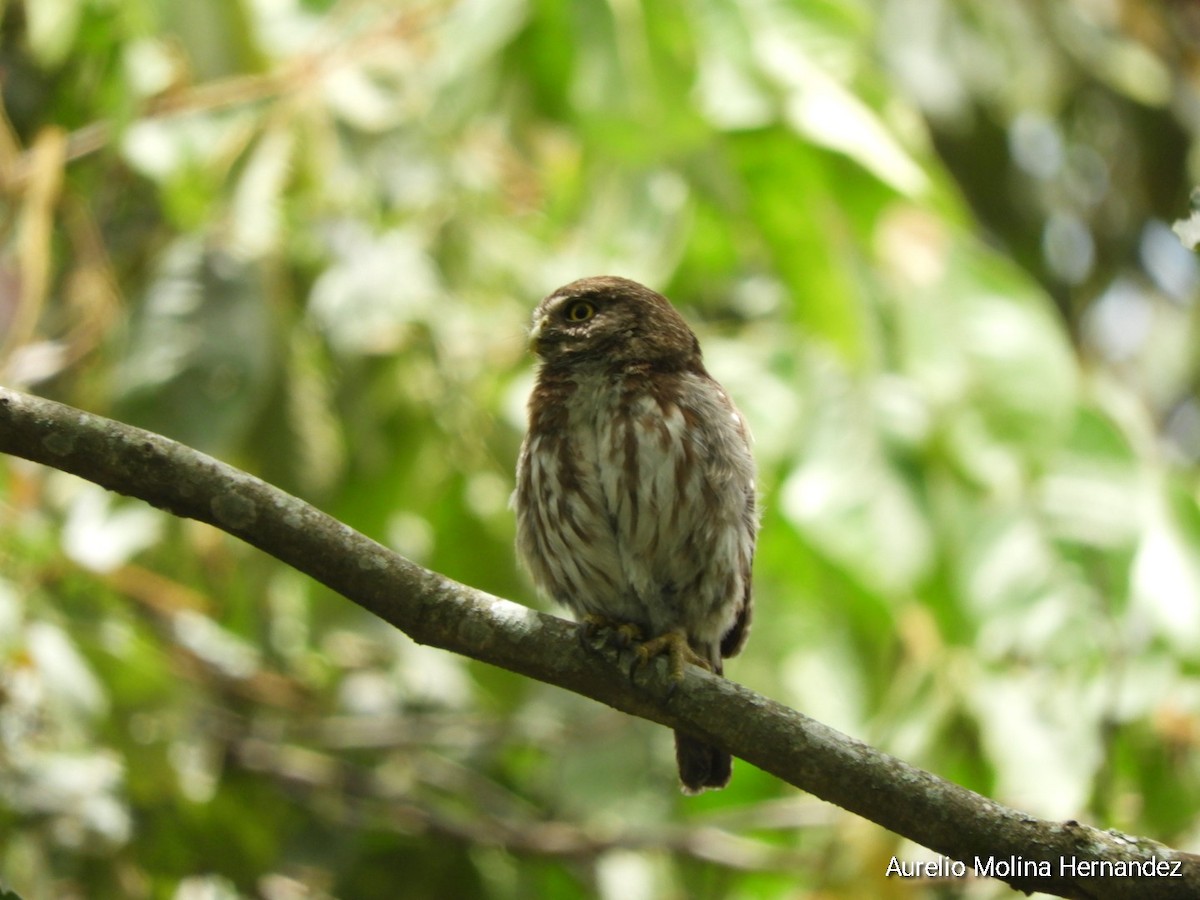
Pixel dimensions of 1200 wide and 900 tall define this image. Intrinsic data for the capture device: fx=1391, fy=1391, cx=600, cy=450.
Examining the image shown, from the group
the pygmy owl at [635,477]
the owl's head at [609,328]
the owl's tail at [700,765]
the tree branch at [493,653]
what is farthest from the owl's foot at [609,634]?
the owl's head at [609,328]

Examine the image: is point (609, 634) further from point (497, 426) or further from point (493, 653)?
point (497, 426)

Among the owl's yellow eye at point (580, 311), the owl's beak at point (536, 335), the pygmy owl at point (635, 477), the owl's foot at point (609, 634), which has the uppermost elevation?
the owl's yellow eye at point (580, 311)

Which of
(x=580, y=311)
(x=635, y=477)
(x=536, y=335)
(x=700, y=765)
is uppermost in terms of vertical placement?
(x=580, y=311)

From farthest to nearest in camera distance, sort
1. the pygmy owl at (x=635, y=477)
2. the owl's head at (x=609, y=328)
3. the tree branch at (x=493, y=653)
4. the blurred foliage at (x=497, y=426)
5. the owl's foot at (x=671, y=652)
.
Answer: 1. the blurred foliage at (x=497, y=426)
2. the owl's head at (x=609, y=328)
3. the pygmy owl at (x=635, y=477)
4. the owl's foot at (x=671, y=652)
5. the tree branch at (x=493, y=653)

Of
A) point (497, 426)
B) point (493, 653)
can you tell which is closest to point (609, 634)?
point (493, 653)

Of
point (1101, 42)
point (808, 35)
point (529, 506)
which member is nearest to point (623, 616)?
point (529, 506)

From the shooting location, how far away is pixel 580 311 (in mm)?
4570

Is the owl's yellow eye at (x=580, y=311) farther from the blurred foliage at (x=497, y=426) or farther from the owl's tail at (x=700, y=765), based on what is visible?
the owl's tail at (x=700, y=765)

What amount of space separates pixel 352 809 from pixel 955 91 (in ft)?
18.2

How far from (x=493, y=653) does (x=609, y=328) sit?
1.52m

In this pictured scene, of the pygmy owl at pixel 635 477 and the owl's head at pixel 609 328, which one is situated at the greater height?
the owl's head at pixel 609 328

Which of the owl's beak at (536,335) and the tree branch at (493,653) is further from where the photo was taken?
the owl's beak at (536,335)

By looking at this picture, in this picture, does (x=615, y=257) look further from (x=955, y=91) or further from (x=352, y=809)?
(x=955, y=91)

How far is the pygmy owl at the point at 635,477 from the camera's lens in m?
4.30
